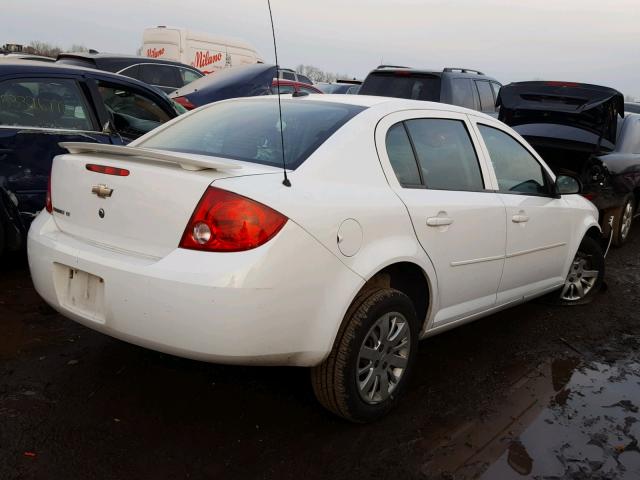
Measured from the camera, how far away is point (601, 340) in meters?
4.20

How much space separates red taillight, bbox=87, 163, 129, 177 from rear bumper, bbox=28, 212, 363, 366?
1.16ft

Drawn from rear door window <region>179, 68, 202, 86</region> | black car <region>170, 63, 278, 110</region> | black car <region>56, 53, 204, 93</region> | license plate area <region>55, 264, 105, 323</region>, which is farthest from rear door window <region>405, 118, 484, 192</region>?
rear door window <region>179, 68, 202, 86</region>

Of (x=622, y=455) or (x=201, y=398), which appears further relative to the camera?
(x=201, y=398)

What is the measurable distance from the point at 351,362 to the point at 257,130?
1.26 metres

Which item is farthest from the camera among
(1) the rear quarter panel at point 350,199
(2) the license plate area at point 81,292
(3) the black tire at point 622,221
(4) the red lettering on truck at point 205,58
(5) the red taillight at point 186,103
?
(4) the red lettering on truck at point 205,58

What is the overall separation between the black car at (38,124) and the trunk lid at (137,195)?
5.86ft

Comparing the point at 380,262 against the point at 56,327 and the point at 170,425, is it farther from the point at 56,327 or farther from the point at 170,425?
the point at 56,327

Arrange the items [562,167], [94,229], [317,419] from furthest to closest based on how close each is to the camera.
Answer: [562,167]
[317,419]
[94,229]

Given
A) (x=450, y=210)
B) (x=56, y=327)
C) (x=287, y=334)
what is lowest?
(x=56, y=327)

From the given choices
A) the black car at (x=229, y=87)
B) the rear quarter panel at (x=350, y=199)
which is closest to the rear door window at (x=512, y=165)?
the rear quarter panel at (x=350, y=199)

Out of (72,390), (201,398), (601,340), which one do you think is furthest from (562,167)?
(72,390)

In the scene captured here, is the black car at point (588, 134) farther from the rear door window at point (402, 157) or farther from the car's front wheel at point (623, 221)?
the rear door window at point (402, 157)

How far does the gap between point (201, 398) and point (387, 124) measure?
1.66 meters

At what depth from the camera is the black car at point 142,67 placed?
1042 cm
